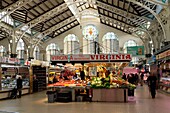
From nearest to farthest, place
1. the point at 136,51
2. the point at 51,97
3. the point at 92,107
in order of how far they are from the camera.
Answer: the point at 92,107, the point at 51,97, the point at 136,51

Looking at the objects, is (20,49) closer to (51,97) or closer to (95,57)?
(95,57)

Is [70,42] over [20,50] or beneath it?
over

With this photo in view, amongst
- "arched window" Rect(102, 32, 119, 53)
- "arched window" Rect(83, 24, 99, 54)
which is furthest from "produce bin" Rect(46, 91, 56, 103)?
"arched window" Rect(102, 32, 119, 53)

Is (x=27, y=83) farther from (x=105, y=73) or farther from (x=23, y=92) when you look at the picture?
(x=105, y=73)

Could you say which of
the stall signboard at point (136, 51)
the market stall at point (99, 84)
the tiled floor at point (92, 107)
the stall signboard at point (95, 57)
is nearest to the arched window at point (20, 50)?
the stall signboard at point (136, 51)

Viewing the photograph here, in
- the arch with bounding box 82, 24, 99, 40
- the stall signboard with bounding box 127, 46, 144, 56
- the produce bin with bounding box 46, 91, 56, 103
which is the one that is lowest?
the produce bin with bounding box 46, 91, 56, 103

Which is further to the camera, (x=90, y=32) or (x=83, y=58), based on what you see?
(x=90, y=32)

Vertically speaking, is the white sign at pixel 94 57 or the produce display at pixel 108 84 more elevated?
the white sign at pixel 94 57

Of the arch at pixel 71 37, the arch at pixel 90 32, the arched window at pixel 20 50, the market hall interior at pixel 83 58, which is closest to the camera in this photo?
the market hall interior at pixel 83 58

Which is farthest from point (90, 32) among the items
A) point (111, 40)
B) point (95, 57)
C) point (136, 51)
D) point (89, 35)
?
point (95, 57)

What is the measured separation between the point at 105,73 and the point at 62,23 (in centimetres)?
1915

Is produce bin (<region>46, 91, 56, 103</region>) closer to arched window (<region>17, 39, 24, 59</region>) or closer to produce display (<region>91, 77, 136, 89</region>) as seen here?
produce display (<region>91, 77, 136, 89</region>)

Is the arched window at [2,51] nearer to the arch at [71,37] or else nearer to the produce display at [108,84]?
the arch at [71,37]

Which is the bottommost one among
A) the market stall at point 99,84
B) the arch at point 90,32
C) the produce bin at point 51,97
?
the produce bin at point 51,97
